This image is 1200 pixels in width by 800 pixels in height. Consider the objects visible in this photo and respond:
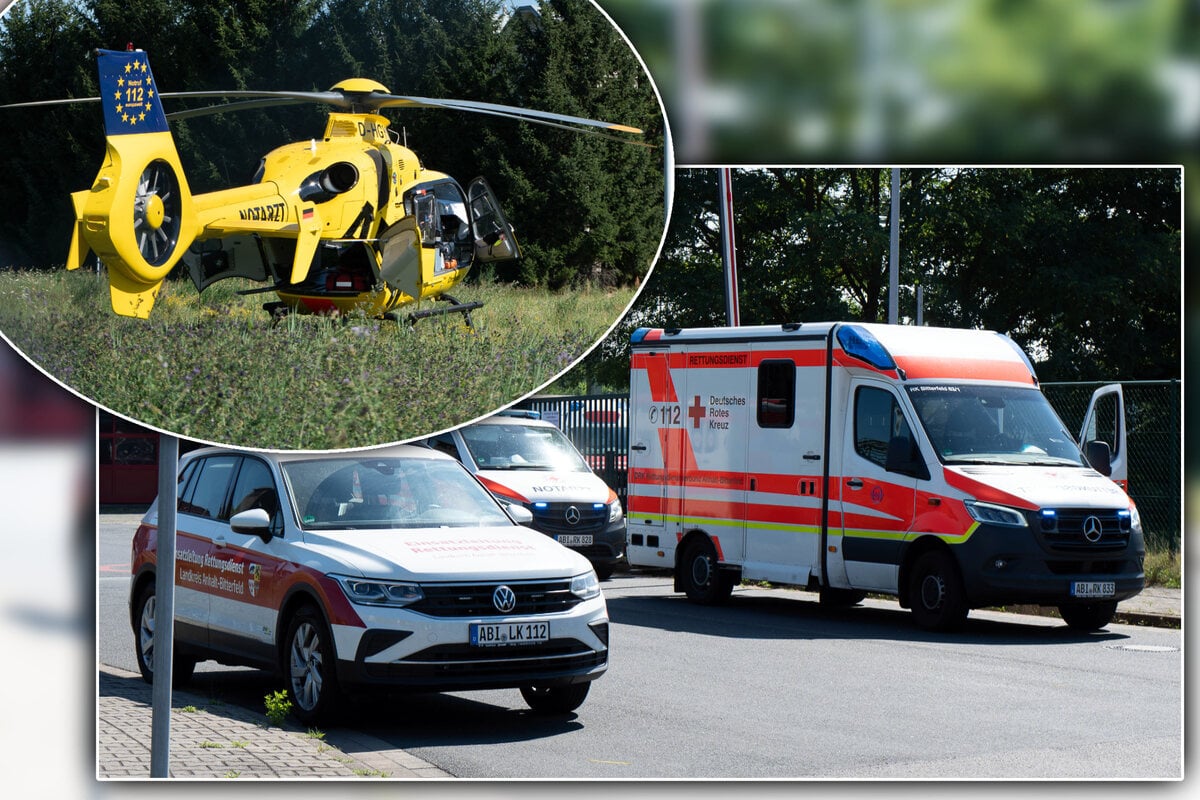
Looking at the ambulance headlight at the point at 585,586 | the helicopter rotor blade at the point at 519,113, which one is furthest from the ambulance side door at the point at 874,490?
the helicopter rotor blade at the point at 519,113

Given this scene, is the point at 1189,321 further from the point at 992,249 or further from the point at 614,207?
the point at 614,207

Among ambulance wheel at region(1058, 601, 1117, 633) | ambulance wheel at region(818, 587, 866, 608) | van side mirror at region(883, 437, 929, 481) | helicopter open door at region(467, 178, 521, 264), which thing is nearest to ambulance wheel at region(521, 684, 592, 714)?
van side mirror at region(883, 437, 929, 481)

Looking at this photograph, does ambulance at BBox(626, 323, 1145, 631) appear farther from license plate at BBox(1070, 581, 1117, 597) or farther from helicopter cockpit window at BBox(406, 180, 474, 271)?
helicopter cockpit window at BBox(406, 180, 474, 271)

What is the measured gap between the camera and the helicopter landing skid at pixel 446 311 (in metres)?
2.21

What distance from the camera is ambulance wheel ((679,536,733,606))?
14688 millimetres

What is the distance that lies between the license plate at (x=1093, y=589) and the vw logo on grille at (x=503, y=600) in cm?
659

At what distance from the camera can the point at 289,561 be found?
7.67 meters

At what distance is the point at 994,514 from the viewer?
1226 cm

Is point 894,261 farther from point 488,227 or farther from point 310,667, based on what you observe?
point 488,227

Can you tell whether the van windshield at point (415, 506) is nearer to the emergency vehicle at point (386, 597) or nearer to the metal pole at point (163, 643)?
the emergency vehicle at point (386, 597)

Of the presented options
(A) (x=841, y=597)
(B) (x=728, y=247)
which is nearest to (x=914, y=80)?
(B) (x=728, y=247)

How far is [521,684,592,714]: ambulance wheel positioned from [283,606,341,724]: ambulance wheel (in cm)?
122

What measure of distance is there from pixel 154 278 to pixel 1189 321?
360cm

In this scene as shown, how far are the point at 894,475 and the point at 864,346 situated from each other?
117cm
